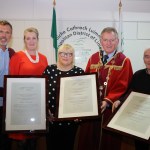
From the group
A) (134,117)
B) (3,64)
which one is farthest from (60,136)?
(3,64)

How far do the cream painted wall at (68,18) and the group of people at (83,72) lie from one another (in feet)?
4.17

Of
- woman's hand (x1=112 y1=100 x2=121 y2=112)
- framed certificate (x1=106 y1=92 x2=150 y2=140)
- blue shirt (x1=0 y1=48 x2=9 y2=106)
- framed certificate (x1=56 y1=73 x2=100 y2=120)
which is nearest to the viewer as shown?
framed certificate (x1=106 y1=92 x2=150 y2=140)

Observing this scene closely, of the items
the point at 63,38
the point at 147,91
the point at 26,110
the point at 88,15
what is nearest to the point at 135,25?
the point at 88,15

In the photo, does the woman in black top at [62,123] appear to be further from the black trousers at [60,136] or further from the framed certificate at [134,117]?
the framed certificate at [134,117]

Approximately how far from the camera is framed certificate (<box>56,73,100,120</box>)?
7.69 feet

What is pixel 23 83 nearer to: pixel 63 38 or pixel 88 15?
pixel 63 38

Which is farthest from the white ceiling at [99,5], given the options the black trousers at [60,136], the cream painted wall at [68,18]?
the black trousers at [60,136]

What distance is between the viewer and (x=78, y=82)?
7.94 ft

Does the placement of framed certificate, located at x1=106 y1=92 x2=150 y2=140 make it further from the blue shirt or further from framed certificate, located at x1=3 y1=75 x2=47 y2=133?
the blue shirt

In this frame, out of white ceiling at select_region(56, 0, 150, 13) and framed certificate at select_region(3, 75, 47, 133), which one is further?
white ceiling at select_region(56, 0, 150, 13)

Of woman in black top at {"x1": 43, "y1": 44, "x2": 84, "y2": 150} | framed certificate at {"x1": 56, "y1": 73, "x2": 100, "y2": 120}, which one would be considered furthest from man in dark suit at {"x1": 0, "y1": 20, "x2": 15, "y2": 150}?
framed certificate at {"x1": 56, "y1": 73, "x2": 100, "y2": 120}

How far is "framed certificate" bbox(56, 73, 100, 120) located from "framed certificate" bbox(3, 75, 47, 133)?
18 cm

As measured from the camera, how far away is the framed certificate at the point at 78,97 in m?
2.34

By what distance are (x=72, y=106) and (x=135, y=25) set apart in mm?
2420
